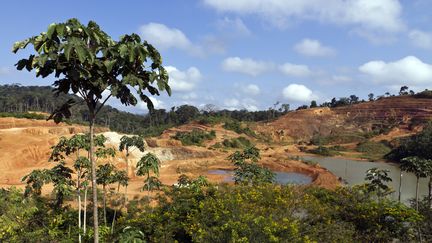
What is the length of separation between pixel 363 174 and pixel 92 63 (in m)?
67.0

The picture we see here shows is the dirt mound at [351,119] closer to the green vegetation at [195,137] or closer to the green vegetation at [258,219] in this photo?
the green vegetation at [195,137]

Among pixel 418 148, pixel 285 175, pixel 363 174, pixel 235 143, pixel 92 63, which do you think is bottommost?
pixel 285 175

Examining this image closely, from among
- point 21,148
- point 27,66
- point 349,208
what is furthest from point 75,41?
point 21,148

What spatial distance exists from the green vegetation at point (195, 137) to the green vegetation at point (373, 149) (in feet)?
129

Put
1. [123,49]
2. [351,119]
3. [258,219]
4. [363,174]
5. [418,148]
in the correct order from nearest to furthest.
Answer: [123,49]
[258,219]
[363,174]
[418,148]
[351,119]

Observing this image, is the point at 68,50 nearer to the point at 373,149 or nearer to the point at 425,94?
the point at 373,149

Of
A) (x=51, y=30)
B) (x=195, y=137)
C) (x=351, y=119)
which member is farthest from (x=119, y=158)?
(x=351, y=119)

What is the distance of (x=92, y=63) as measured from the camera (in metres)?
6.99

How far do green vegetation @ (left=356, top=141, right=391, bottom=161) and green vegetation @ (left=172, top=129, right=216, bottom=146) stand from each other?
129 ft

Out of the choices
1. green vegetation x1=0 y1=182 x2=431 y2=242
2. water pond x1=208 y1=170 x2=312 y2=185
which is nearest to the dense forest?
water pond x1=208 y1=170 x2=312 y2=185

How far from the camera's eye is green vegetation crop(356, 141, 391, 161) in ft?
325

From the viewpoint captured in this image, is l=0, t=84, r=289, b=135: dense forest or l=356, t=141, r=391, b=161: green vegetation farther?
l=0, t=84, r=289, b=135: dense forest

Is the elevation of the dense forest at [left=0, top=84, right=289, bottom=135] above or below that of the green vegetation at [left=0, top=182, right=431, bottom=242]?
above

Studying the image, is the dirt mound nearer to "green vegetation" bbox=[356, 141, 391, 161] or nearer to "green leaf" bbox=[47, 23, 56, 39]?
"green vegetation" bbox=[356, 141, 391, 161]
